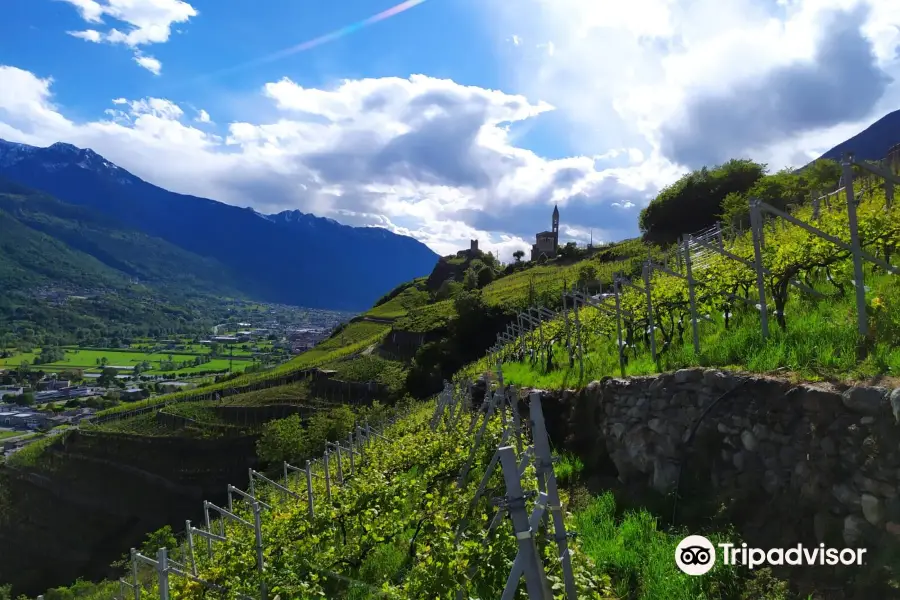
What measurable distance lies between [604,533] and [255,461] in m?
41.8

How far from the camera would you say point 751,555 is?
5.04 metres

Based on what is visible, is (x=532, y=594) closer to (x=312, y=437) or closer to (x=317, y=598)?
(x=317, y=598)

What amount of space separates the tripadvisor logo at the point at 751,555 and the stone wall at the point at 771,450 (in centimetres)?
10

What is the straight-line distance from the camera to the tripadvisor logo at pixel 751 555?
445 centimetres

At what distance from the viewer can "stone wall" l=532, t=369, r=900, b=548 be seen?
4340mm

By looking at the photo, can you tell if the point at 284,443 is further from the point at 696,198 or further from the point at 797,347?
the point at 696,198

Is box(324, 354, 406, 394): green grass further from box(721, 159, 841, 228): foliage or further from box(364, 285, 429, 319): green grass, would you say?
box(364, 285, 429, 319): green grass

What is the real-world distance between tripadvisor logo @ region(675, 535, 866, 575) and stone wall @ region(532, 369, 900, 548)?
95 mm

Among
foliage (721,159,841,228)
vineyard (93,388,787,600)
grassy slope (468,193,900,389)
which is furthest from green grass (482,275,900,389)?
foliage (721,159,841,228)

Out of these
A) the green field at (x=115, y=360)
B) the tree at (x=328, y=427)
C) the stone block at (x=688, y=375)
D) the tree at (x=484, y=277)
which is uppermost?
the tree at (x=484, y=277)

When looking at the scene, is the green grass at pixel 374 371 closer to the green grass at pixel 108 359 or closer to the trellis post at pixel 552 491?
the trellis post at pixel 552 491

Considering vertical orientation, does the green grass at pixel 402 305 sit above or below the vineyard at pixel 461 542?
above

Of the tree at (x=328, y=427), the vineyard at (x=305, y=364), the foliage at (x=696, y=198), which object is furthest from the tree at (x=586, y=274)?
the vineyard at (x=305, y=364)

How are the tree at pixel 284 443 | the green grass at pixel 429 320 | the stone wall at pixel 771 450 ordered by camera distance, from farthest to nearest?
the green grass at pixel 429 320 → the tree at pixel 284 443 → the stone wall at pixel 771 450
